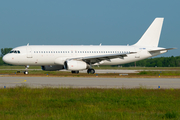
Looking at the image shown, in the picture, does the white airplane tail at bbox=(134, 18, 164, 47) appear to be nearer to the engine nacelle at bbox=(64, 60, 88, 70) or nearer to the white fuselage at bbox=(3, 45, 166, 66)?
the white fuselage at bbox=(3, 45, 166, 66)

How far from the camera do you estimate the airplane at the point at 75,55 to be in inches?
1534

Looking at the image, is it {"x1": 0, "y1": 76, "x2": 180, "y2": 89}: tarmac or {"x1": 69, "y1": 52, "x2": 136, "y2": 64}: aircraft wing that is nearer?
{"x1": 0, "y1": 76, "x2": 180, "y2": 89}: tarmac

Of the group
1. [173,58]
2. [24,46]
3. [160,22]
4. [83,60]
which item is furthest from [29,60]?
[173,58]

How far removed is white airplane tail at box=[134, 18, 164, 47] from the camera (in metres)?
46.3

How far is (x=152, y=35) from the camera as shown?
46594mm

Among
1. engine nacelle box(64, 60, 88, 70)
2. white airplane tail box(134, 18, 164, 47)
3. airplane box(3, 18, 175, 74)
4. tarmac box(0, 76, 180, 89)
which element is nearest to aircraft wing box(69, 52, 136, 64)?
airplane box(3, 18, 175, 74)

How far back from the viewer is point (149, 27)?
4678 cm
